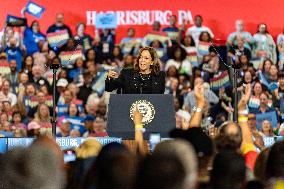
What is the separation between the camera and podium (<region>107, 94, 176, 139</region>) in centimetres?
687

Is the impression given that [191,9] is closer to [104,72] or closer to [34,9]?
[104,72]

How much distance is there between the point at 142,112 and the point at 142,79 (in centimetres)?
48

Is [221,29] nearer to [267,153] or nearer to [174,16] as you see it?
[174,16]

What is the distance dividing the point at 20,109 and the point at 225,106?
306cm

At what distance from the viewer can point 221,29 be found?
1449 centimetres

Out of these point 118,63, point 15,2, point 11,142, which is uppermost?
point 15,2

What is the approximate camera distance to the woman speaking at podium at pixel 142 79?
23.9 ft

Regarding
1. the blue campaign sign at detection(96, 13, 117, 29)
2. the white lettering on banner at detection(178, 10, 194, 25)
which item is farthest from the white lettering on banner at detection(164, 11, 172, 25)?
the blue campaign sign at detection(96, 13, 117, 29)

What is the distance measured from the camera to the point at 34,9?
1447 cm

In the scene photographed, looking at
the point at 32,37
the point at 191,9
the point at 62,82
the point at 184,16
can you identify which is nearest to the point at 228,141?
the point at 62,82

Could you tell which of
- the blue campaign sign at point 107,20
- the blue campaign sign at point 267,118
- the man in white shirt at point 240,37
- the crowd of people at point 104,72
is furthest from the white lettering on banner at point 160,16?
the blue campaign sign at point 267,118

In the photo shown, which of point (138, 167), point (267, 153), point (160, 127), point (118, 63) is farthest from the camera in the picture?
point (118, 63)

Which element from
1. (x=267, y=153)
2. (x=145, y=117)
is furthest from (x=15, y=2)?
(x=267, y=153)

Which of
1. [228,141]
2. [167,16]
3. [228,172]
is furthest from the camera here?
[167,16]
